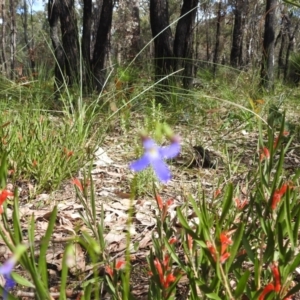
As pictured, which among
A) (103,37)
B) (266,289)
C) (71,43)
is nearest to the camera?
(266,289)

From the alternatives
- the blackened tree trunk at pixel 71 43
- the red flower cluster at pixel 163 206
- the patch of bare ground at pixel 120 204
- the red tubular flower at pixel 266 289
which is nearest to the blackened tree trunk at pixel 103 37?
the blackened tree trunk at pixel 71 43

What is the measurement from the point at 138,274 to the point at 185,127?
71.8 inches

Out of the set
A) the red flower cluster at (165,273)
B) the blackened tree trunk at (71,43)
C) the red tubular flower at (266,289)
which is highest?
the blackened tree trunk at (71,43)

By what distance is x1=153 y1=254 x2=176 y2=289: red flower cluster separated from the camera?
1.88 feet

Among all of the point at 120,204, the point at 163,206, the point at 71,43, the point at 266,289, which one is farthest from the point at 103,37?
the point at 266,289

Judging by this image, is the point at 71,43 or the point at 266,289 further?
the point at 71,43

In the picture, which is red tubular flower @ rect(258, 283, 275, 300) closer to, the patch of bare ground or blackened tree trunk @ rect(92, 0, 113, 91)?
the patch of bare ground

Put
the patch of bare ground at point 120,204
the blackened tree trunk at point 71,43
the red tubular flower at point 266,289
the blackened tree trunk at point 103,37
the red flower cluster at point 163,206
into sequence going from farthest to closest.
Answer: the blackened tree trunk at point 103,37 < the blackened tree trunk at point 71,43 < the patch of bare ground at point 120,204 < the red flower cluster at point 163,206 < the red tubular flower at point 266,289

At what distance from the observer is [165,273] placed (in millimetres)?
620

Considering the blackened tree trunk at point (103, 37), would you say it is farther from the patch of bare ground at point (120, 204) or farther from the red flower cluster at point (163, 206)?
the red flower cluster at point (163, 206)

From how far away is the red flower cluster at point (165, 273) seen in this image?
1.88 ft

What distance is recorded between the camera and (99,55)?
538cm

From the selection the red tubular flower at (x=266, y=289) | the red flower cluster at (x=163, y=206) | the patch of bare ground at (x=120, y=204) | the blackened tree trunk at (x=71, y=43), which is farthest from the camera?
the blackened tree trunk at (x=71, y=43)

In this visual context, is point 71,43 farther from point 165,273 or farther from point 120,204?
point 165,273
